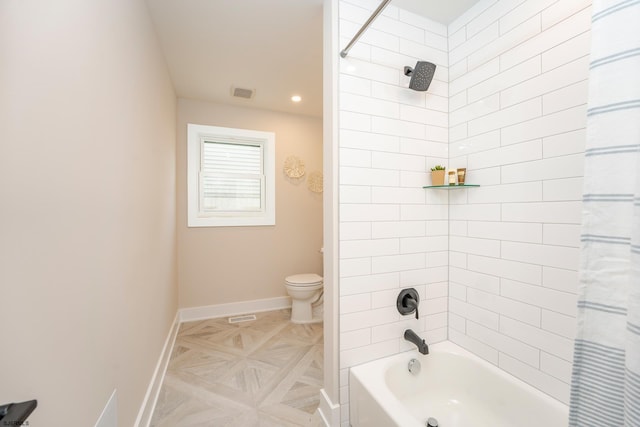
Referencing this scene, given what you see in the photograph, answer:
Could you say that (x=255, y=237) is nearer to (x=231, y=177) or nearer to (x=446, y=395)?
(x=231, y=177)

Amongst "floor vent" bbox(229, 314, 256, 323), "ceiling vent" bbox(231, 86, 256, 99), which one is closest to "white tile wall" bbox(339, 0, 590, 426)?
"ceiling vent" bbox(231, 86, 256, 99)

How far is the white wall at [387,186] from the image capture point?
4.81 ft

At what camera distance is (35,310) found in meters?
0.66

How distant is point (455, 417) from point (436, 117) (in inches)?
69.4

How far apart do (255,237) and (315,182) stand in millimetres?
1053

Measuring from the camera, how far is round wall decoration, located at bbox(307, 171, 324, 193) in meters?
3.48

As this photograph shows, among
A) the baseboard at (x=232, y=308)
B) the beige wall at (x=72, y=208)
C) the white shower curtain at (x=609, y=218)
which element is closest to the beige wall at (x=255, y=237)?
the baseboard at (x=232, y=308)

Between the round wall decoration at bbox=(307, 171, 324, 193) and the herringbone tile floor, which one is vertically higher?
the round wall decoration at bbox=(307, 171, 324, 193)

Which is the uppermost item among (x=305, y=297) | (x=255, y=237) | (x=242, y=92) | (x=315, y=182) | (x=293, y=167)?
(x=242, y=92)

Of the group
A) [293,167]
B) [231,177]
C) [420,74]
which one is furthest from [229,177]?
[420,74]

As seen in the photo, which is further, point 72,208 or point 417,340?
point 417,340

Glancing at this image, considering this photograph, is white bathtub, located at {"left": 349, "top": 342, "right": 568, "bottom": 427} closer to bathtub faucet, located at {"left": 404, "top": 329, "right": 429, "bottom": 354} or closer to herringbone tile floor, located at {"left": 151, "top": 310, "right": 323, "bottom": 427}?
bathtub faucet, located at {"left": 404, "top": 329, "right": 429, "bottom": 354}

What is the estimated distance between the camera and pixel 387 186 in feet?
5.10

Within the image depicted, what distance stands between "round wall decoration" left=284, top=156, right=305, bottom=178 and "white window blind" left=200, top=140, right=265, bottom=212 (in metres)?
0.32
